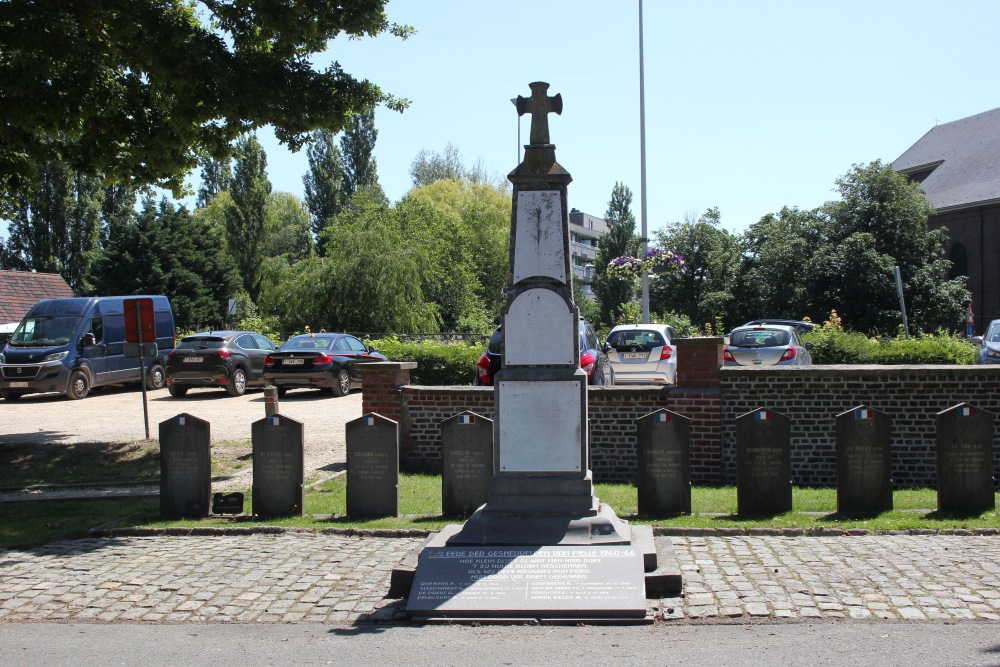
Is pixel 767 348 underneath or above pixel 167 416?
above

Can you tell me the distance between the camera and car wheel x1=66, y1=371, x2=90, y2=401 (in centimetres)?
2147

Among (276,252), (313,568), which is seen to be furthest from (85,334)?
(276,252)

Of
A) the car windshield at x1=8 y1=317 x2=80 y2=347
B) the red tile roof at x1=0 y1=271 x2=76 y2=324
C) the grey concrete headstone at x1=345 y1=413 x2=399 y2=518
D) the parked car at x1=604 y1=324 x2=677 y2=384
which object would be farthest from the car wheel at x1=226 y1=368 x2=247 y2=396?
the red tile roof at x1=0 y1=271 x2=76 y2=324

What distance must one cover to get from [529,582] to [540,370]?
70.5 inches

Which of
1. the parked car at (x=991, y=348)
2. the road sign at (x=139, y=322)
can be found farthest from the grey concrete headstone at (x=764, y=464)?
the parked car at (x=991, y=348)

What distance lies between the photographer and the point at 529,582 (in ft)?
20.7

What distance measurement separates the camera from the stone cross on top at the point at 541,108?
7.51m

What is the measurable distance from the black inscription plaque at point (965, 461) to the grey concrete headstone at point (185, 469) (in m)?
7.39

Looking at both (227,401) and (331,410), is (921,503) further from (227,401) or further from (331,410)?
(227,401)

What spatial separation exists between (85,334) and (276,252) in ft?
186

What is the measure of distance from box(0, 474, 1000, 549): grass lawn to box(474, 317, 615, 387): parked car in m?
2.53

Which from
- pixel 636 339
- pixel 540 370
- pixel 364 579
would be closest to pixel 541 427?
pixel 540 370

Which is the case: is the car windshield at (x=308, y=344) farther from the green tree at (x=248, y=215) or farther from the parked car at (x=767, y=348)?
the green tree at (x=248, y=215)

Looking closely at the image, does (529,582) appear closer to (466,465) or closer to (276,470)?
(466,465)
